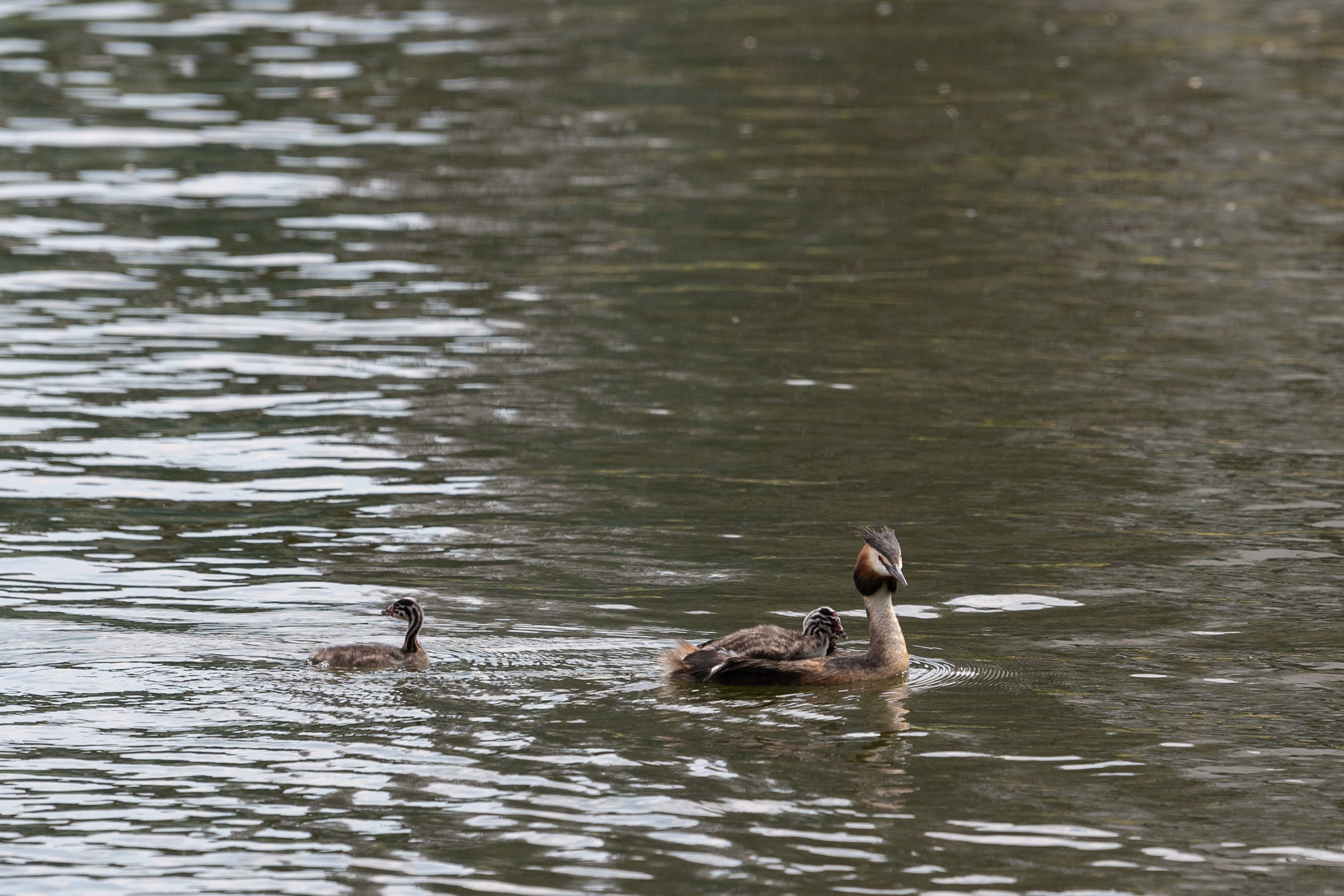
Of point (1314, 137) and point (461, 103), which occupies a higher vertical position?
point (461, 103)

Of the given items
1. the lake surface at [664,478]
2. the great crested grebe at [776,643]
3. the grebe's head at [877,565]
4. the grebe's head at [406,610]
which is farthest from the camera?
the grebe's head at [877,565]

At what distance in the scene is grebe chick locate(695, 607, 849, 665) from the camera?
10.6 m

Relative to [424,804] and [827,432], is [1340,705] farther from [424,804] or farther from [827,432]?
[827,432]

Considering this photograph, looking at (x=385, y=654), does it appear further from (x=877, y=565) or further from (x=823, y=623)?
(x=877, y=565)

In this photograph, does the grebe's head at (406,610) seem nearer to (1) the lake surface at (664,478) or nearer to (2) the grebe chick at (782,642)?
(1) the lake surface at (664,478)

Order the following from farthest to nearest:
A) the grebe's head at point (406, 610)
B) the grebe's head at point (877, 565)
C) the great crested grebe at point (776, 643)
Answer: the grebe's head at point (877, 565) < the grebe's head at point (406, 610) < the great crested grebe at point (776, 643)

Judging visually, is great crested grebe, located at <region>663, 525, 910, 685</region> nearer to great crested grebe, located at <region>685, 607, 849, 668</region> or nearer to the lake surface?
great crested grebe, located at <region>685, 607, 849, 668</region>

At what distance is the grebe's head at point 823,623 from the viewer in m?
10.8

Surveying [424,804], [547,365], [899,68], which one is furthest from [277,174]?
[424,804]

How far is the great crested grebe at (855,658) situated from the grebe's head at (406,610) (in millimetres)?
1387

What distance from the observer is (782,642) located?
35.0 ft

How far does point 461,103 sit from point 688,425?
59.4 ft

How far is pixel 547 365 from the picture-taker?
1870 centimetres

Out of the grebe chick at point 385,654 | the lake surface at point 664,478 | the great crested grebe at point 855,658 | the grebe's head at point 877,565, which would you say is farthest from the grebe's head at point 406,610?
the grebe's head at point 877,565
